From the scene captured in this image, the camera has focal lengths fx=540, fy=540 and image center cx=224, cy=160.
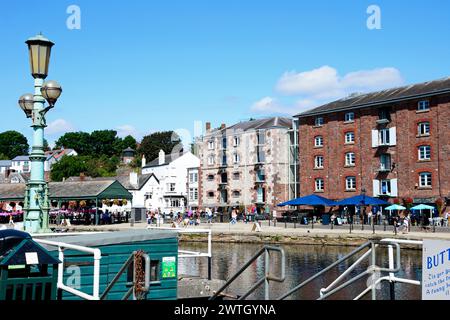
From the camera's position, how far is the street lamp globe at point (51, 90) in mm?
11852

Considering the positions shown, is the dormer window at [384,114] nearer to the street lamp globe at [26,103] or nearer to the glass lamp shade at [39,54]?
the street lamp globe at [26,103]

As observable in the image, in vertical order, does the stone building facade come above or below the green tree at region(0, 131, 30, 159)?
below

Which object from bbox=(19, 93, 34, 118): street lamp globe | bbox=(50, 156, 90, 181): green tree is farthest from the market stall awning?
bbox=(50, 156, 90, 181): green tree

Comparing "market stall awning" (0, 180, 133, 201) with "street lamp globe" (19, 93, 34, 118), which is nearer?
"street lamp globe" (19, 93, 34, 118)

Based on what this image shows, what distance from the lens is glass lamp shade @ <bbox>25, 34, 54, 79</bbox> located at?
11836mm

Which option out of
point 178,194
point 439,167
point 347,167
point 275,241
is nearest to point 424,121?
point 439,167

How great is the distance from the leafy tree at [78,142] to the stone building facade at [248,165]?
88945 millimetres

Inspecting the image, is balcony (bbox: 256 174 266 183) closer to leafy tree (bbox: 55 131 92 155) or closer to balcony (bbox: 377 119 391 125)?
balcony (bbox: 377 119 391 125)

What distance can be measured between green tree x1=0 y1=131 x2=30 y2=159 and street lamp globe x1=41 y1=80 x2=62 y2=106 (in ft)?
550

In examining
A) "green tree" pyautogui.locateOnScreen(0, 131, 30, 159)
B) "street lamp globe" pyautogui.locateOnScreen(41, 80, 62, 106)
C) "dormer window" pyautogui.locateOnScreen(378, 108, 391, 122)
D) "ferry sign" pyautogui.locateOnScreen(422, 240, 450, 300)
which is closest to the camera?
"ferry sign" pyautogui.locateOnScreen(422, 240, 450, 300)

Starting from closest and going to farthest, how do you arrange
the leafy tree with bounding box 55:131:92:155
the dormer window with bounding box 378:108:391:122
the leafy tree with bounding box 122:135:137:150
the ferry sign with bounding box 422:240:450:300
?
1. the ferry sign with bounding box 422:240:450:300
2. the dormer window with bounding box 378:108:391:122
3. the leafy tree with bounding box 122:135:137:150
4. the leafy tree with bounding box 55:131:92:155

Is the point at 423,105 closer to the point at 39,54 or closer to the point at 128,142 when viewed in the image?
the point at 39,54

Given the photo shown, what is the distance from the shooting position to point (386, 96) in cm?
5619

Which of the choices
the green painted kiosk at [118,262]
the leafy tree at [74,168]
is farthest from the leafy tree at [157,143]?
the green painted kiosk at [118,262]
